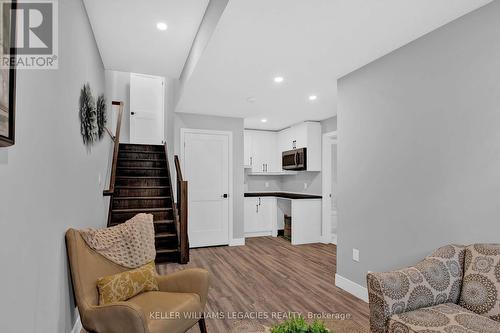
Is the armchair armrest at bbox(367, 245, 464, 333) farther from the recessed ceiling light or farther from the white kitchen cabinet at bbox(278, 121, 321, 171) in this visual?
the white kitchen cabinet at bbox(278, 121, 321, 171)

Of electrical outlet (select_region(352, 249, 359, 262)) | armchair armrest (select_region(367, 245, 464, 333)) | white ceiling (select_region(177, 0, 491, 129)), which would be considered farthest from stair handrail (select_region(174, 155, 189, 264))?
armchair armrest (select_region(367, 245, 464, 333))

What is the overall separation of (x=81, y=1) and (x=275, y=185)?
5.46m

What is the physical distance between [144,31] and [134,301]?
8.32ft

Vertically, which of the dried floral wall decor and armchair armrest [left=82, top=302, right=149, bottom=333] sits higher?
the dried floral wall decor

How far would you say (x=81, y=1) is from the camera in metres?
2.41

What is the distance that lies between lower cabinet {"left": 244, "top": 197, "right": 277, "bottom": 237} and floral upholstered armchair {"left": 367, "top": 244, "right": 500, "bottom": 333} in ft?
14.5

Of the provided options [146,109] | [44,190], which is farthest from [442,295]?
[146,109]

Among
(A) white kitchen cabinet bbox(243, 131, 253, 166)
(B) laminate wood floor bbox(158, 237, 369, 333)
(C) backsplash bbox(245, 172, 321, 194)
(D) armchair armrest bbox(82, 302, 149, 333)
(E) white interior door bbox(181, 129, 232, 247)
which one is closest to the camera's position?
(D) armchair armrest bbox(82, 302, 149, 333)

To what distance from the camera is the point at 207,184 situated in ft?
17.1

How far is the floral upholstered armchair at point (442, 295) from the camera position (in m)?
1.62

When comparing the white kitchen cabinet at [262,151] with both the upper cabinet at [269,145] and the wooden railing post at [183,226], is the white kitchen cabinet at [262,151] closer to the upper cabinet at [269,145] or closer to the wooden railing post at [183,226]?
the upper cabinet at [269,145]

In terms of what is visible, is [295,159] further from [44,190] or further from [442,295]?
[44,190]

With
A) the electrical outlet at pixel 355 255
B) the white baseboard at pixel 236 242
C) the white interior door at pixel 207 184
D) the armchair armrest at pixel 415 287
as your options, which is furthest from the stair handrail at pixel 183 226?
the armchair armrest at pixel 415 287

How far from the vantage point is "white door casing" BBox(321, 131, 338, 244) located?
18.6 ft
